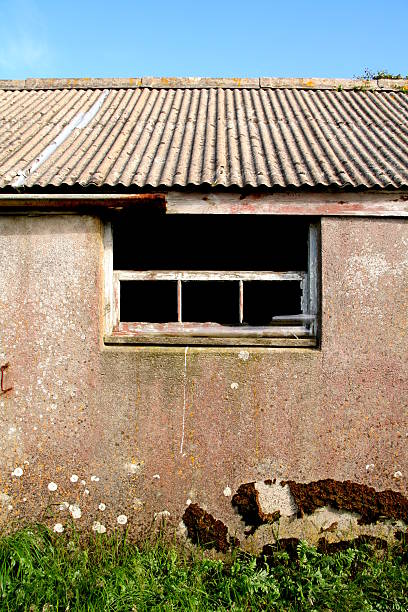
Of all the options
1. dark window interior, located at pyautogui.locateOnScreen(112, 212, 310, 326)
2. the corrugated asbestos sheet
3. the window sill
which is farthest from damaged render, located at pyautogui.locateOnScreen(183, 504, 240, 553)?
dark window interior, located at pyautogui.locateOnScreen(112, 212, 310, 326)

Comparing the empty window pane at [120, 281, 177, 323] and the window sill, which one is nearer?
the window sill

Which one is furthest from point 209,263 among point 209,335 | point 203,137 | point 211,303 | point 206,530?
point 206,530

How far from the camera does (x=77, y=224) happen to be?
431cm

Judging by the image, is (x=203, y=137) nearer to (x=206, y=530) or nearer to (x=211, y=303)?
(x=211, y=303)

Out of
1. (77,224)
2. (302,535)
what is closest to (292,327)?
(302,535)

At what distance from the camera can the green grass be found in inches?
139

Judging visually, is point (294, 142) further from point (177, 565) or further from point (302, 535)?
point (177, 565)

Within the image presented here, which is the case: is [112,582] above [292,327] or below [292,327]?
below

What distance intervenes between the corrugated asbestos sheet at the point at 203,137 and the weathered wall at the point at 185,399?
54cm

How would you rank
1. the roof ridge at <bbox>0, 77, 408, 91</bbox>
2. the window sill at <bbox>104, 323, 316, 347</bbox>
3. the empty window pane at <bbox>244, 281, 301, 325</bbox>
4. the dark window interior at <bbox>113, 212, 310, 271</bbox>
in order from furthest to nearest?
the empty window pane at <bbox>244, 281, 301, 325</bbox> → the roof ridge at <bbox>0, 77, 408, 91</bbox> → the dark window interior at <bbox>113, 212, 310, 271</bbox> → the window sill at <bbox>104, 323, 316, 347</bbox>

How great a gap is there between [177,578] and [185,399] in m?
1.38

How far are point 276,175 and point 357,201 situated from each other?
0.74 metres

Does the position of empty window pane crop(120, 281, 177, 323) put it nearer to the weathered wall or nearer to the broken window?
the broken window

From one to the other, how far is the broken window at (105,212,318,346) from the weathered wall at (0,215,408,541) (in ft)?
0.53
